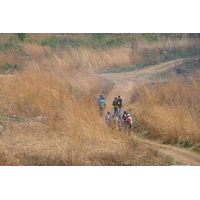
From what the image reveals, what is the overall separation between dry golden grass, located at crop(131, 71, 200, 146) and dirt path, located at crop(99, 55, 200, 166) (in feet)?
1.14

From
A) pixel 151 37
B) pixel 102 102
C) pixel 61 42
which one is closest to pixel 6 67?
pixel 61 42

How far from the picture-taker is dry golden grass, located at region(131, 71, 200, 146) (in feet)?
34.1

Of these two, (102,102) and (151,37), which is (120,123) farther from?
(151,37)

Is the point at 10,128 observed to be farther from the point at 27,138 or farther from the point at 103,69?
the point at 103,69

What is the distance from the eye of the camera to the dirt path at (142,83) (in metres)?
9.50

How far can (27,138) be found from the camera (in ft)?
30.9

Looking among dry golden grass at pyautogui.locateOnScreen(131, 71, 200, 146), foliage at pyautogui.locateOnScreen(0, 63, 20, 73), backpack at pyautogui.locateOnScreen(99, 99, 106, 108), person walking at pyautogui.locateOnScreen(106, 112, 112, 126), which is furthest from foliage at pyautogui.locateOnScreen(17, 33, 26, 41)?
person walking at pyautogui.locateOnScreen(106, 112, 112, 126)

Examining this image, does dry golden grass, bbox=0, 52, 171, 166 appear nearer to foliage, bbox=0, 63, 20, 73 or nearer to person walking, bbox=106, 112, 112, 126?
person walking, bbox=106, 112, 112, 126

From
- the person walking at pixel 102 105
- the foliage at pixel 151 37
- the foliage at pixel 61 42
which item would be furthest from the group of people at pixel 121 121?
the foliage at pixel 151 37

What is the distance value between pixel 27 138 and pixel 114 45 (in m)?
5.41

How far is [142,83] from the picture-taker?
12.4 meters

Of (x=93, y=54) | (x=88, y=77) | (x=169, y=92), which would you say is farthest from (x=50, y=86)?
(x=169, y=92)

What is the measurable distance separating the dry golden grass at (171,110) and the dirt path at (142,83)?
347mm

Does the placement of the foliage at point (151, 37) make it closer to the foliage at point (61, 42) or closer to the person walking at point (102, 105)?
the foliage at point (61, 42)
